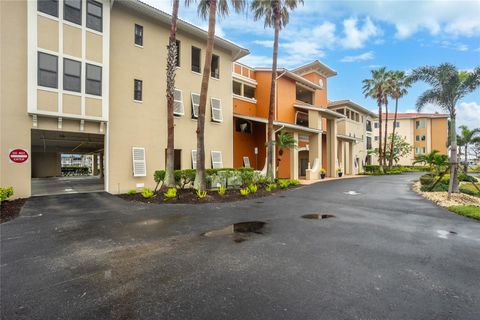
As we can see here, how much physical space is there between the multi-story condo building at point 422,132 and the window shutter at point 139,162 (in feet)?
177

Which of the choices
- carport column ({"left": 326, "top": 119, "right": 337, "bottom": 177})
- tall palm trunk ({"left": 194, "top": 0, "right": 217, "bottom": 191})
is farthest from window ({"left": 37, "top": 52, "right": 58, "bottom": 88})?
carport column ({"left": 326, "top": 119, "right": 337, "bottom": 177})

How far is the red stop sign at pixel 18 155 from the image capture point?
36.8ft

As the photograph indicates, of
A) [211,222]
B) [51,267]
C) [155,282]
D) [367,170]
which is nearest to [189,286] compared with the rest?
[155,282]

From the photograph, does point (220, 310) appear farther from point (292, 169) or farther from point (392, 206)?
point (292, 169)

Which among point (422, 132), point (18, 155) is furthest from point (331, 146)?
point (422, 132)

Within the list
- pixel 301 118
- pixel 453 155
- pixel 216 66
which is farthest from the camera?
pixel 301 118

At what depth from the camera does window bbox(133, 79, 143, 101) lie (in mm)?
15261

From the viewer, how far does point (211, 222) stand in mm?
7797

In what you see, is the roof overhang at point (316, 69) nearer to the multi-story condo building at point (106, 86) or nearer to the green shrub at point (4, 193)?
the multi-story condo building at point (106, 86)

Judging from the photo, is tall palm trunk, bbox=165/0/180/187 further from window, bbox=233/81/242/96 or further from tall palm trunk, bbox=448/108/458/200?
tall palm trunk, bbox=448/108/458/200

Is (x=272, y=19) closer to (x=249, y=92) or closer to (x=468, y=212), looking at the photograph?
(x=249, y=92)

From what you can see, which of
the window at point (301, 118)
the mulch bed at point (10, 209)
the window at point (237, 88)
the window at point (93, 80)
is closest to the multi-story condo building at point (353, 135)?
the window at point (301, 118)

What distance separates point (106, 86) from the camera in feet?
44.5

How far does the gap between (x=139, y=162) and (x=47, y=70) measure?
6383mm
